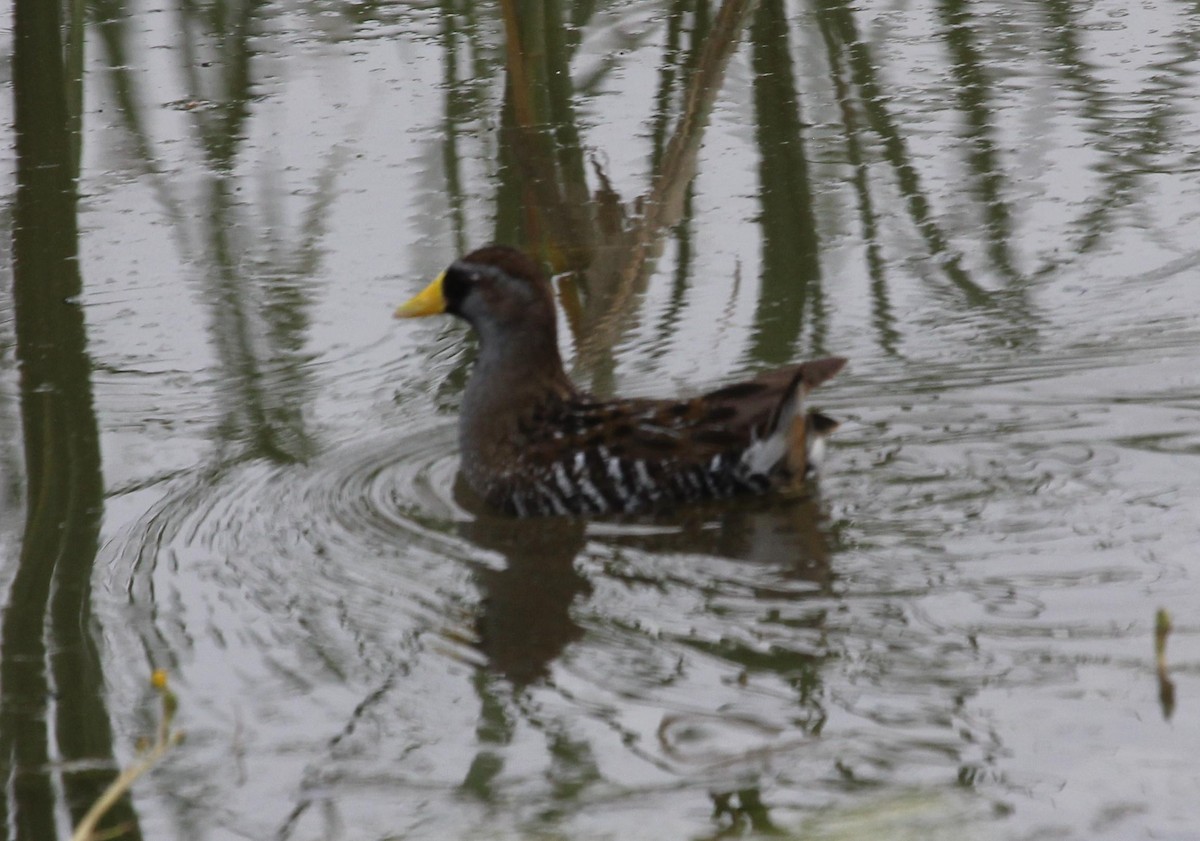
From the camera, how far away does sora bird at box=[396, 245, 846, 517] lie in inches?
245

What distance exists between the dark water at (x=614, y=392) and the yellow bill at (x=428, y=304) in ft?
1.56

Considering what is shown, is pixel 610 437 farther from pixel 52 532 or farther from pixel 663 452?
pixel 52 532

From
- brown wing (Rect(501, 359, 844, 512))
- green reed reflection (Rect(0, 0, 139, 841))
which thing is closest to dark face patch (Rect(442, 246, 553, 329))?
brown wing (Rect(501, 359, 844, 512))

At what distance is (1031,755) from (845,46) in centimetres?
774

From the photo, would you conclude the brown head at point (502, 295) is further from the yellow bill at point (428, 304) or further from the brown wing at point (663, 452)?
the brown wing at point (663, 452)

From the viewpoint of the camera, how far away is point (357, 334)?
25.7ft

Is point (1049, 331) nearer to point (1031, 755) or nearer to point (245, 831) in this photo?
point (1031, 755)

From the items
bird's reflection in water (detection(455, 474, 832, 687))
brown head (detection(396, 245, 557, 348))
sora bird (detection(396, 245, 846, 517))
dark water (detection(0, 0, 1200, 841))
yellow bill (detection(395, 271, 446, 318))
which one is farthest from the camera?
yellow bill (detection(395, 271, 446, 318))

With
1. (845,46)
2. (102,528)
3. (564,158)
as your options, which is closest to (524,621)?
(102,528)

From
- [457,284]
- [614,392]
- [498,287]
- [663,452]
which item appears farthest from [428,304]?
[663,452]

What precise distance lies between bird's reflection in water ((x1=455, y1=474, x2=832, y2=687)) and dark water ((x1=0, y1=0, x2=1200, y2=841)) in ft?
0.07

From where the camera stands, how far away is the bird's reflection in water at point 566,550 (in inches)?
208

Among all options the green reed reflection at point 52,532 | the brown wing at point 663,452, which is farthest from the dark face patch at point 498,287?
the green reed reflection at point 52,532

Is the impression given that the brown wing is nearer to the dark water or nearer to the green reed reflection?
the dark water
